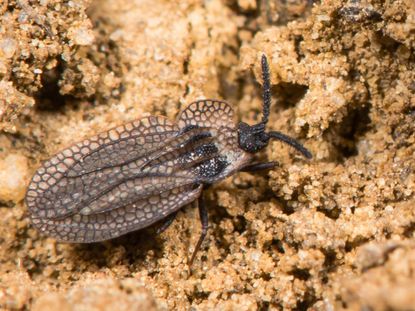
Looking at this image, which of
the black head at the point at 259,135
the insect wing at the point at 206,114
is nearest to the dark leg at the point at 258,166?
the black head at the point at 259,135

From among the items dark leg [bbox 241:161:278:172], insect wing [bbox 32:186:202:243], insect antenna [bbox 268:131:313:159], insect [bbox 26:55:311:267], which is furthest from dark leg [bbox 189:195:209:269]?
insect antenna [bbox 268:131:313:159]

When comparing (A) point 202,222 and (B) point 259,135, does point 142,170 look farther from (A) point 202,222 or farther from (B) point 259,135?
(B) point 259,135

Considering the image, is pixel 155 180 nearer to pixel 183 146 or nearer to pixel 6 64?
pixel 183 146

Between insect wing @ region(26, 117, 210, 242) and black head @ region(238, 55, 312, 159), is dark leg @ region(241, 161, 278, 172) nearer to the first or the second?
black head @ region(238, 55, 312, 159)

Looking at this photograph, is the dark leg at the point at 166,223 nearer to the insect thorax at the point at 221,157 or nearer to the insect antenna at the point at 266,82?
the insect thorax at the point at 221,157

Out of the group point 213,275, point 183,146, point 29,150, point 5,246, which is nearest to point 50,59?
point 29,150

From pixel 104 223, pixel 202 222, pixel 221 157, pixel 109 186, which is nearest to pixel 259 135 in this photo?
pixel 221 157
